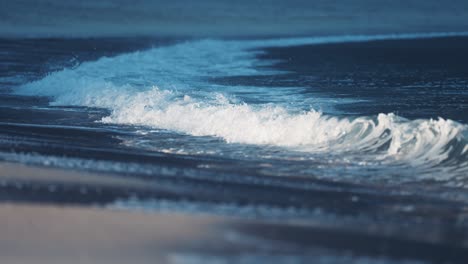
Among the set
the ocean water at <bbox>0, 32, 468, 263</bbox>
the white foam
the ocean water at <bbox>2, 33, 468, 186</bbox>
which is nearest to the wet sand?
the ocean water at <bbox>0, 32, 468, 263</bbox>

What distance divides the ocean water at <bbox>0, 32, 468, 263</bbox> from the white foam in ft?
0.11

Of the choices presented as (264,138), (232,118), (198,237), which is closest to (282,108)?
(232,118)

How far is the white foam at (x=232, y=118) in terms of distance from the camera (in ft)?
48.4

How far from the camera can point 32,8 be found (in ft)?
278

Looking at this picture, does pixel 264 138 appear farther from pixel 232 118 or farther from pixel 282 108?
pixel 282 108

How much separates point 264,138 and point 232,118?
1681 mm

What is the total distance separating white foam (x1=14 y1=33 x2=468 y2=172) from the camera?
14.8 metres

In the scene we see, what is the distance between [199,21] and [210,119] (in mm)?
60803

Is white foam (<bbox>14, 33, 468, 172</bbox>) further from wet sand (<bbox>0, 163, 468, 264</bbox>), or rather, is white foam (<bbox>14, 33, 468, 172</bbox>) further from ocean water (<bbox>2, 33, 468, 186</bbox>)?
wet sand (<bbox>0, 163, 468, 264</bbox>)

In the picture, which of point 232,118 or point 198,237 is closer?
point 198,237

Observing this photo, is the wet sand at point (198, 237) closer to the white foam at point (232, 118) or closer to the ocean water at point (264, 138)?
the ocean water at point (264, 138)

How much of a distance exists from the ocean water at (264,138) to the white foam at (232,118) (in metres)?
0.03

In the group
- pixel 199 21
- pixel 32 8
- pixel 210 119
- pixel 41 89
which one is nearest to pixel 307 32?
pixel 199 21

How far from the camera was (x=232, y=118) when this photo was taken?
1817 cm
